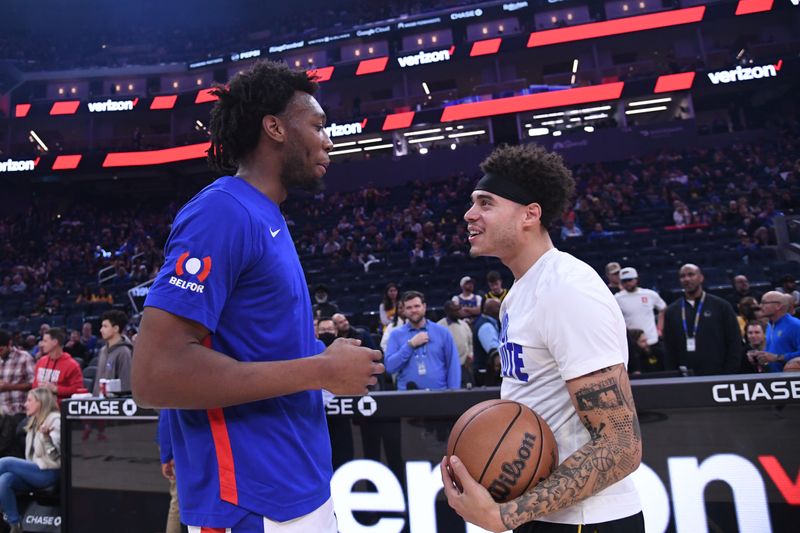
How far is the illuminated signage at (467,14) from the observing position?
31266 millimetres

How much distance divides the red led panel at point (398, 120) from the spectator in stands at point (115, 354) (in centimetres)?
2148

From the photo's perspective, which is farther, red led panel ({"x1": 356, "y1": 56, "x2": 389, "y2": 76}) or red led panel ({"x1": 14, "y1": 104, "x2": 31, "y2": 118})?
red led panel ({"x1": 14, "y1": 104, "x2": 31, "y2": 118})

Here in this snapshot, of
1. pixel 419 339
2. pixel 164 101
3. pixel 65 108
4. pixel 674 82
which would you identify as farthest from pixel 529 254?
pixel 65 108

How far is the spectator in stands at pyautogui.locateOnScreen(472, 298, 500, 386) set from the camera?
5789 millimetres

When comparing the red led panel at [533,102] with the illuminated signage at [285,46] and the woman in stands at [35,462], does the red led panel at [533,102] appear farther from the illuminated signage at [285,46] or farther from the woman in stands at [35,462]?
the woman in stands at [35,462]

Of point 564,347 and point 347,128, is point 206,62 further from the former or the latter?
point 564,347

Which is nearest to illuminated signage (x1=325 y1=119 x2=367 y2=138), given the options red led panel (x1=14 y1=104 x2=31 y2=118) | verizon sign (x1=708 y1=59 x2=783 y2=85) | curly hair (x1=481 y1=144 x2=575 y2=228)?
verizon sign (x1=708 y1=59 x2=783 y2=85)

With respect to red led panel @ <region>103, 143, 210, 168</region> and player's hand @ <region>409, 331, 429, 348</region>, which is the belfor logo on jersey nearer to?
player's hand @ <region>409, 331, 429, 348</region>

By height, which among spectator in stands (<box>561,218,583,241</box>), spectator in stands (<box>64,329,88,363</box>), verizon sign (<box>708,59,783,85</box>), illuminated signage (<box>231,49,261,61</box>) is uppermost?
illuminated signage (<box>231,49,261,61</box>)

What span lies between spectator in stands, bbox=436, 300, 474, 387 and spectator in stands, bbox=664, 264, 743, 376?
7.06 feet

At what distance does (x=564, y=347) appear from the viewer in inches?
61.0

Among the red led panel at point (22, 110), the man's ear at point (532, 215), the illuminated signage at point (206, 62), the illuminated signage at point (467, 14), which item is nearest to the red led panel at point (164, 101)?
the illuminated signage at point (206, 62)

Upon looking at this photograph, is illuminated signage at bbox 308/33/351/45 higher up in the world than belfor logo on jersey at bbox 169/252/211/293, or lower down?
higher up

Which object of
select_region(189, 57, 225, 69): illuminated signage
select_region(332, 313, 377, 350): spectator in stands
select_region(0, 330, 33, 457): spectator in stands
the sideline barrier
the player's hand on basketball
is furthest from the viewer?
select_region(189, 57, 225, 69): illuminated signage
